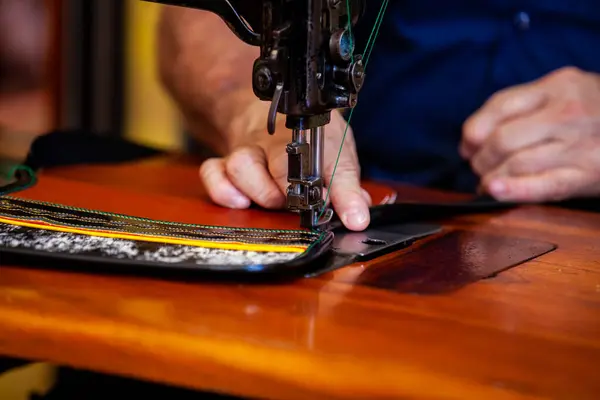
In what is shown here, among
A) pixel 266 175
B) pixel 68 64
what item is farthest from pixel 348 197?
pixel 68 64

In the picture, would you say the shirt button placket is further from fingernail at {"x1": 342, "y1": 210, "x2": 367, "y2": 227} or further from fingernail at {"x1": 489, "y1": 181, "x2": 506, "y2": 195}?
fingernail at {"x1": 342, "y1": 210, "x2": 367, "y2": 227}

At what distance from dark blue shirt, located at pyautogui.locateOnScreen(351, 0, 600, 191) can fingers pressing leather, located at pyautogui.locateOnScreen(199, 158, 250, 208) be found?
0.51 meters

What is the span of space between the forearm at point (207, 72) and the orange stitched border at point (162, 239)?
1.70 feet

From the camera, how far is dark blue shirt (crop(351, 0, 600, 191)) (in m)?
1.51

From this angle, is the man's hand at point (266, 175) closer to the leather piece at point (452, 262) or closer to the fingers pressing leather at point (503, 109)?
the leather piece at point (452, 262)

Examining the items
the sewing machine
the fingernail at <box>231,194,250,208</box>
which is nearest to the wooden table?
the sewing machine

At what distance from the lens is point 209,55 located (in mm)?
1630

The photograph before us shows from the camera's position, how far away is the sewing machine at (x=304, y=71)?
0.91 meters

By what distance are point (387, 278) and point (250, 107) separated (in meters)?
0.61

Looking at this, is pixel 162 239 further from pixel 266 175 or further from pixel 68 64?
pixel 68 64

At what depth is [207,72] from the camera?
1.61 m

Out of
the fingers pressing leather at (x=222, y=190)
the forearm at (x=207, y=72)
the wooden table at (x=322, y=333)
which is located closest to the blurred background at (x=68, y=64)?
the forearm at (x=207, y=72)

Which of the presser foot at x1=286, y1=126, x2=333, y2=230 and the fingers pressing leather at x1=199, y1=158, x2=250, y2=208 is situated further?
the fingers pressing leather at x1=199, y1=158, x2=250, y2=208

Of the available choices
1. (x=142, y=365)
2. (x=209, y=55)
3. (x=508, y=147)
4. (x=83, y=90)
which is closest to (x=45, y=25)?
(x=83, y=90)
